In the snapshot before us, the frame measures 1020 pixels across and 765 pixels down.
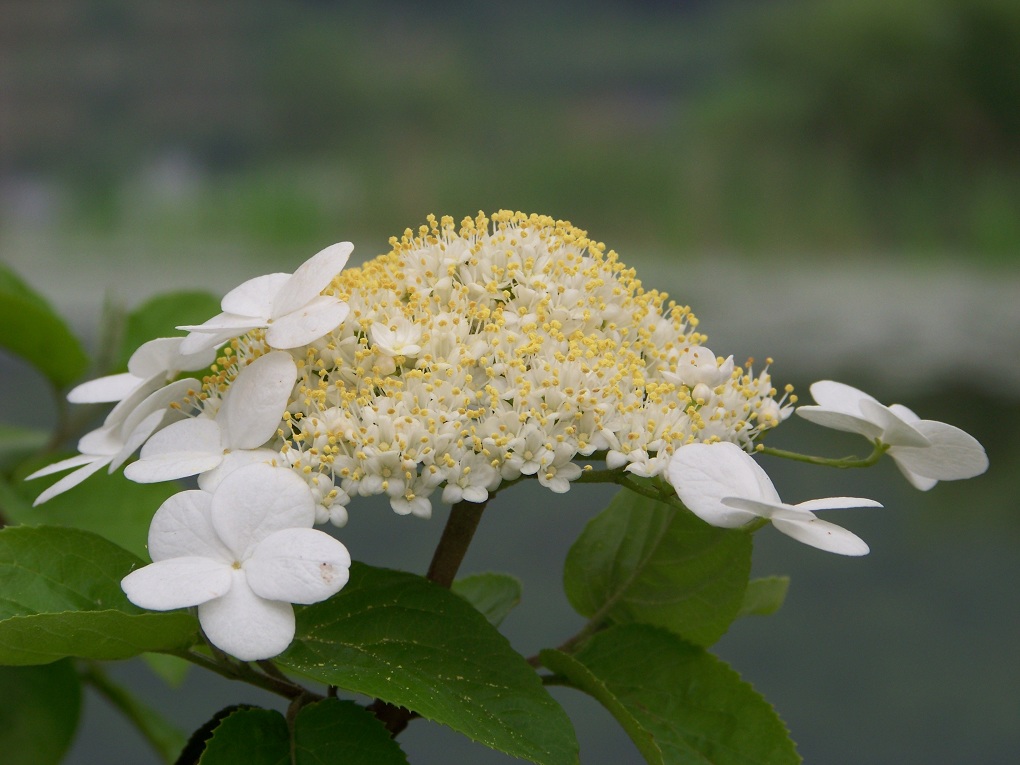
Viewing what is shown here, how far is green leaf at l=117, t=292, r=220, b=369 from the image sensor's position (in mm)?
653

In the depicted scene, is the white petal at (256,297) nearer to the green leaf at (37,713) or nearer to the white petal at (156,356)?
the white petal at (156,356)

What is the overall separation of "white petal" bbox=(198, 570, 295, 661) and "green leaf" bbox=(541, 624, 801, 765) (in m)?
0.13

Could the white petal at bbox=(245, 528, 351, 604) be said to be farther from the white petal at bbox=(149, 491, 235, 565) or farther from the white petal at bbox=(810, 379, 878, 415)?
the white petal at bbox=(810, 379, 878, 415)

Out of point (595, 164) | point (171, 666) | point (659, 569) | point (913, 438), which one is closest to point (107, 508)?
point (171, 666)

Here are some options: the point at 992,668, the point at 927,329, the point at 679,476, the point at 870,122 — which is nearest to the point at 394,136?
the point at 870,122

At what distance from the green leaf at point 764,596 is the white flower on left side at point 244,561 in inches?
10.2

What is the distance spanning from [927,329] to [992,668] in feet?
1.70

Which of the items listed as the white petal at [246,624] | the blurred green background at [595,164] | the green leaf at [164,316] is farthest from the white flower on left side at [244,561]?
the blurred green background at [595,164]

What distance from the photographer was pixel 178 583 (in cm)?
30

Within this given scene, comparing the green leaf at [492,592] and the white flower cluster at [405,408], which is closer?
the white flower cluster at [405,408]

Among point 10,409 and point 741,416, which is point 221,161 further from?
point 741,416

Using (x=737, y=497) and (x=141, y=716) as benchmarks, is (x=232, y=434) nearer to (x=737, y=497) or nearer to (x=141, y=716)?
(x=737, y=497)

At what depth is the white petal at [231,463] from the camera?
334mm

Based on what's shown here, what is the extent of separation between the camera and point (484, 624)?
37cm
